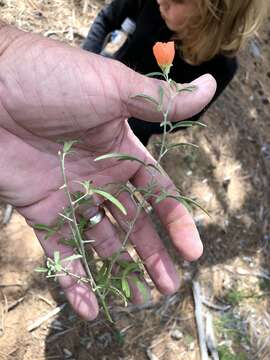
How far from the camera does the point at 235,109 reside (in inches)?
184

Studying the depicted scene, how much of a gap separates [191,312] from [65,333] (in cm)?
90

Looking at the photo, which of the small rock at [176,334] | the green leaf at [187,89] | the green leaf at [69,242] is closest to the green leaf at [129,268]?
the green leaf at [69,242]

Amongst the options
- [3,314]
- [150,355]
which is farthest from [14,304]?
[150,355]

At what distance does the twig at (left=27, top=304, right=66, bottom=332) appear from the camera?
3107mm

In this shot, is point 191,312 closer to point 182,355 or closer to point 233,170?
point 182,355

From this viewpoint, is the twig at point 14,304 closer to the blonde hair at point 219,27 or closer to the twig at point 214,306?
the twig at point 214,306

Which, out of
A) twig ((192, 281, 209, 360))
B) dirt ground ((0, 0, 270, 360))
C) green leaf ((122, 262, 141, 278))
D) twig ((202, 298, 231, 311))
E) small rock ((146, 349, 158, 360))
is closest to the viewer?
green leaf ((122, 262, 141, 278))

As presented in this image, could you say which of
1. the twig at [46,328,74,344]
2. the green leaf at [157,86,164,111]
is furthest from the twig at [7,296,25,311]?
the green leaf at [157,86,164,111]

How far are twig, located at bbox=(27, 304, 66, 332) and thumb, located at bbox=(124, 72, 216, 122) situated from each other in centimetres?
156

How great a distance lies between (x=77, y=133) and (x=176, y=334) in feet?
5.69

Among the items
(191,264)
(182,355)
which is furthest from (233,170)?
(182,355)

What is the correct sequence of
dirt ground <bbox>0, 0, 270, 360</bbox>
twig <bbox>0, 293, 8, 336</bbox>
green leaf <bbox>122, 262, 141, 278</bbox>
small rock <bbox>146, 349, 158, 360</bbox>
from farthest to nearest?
1. small rock <bbox>146, 349, 158, 360</bbox>
2. dirt ground <bbox>0, 0, 270, 360</bbox>
3. twig <bbox>0, 293, 8, 336</bbox>
4. green leaf <bbox>122, 262, 141, 278</bbox>

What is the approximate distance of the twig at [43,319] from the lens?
10.2 ft

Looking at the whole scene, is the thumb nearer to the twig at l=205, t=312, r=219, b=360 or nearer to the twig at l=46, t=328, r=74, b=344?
the twig at l=46, t=328, r=74, b=344
